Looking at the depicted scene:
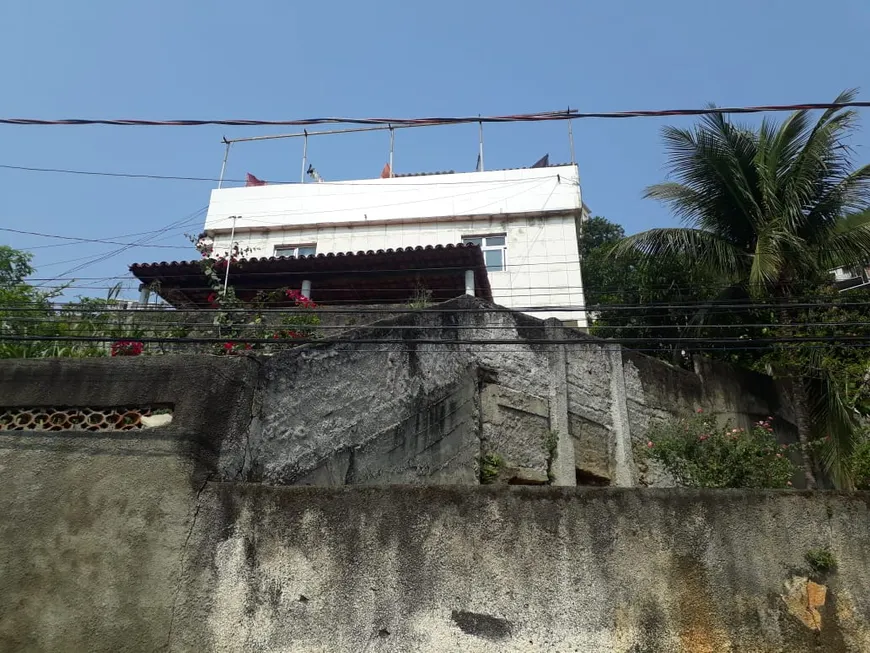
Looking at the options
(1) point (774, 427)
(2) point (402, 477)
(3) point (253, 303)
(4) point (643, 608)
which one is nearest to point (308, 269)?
(3) point (253, 303)

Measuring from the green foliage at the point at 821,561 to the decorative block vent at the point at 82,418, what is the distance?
444 cm

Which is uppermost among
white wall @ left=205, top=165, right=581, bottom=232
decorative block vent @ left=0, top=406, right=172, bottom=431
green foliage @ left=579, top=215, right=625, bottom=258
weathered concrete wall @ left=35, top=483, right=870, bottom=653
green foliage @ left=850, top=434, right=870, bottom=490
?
green foliage @ left=579, top=215, right=625, bottom=258

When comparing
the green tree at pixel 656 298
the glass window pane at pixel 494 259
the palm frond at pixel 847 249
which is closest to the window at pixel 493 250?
the glass window pane at pixel 494 259

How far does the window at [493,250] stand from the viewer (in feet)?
51.3

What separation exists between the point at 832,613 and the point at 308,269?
961 cm

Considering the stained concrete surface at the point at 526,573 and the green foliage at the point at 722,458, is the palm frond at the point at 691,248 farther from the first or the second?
the stained concrete surface at the point at 526,573

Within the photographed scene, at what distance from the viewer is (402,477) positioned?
785cm

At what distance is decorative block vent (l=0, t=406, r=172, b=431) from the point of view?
539 centimetres

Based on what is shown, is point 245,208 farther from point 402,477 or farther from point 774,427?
point 774,427

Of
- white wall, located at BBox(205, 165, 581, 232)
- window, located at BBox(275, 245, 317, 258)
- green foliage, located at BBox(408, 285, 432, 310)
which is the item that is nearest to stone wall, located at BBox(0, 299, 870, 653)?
green foliage, located at BBox(408, 285, 432, 310)

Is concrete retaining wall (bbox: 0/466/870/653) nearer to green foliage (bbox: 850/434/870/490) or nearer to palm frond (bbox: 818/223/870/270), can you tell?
green foliage (bbox: 850/434/870/490)

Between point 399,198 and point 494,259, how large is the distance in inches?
105

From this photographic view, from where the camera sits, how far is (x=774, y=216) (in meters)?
11.0

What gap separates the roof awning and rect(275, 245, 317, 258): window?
3.32 meters
